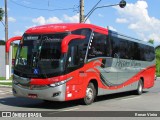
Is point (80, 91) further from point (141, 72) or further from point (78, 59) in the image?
point (141, 72)

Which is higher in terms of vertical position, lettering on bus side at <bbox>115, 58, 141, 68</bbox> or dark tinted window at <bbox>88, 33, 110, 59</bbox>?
dark tinted window at <bbox>88, 33, 110, 59</bbox>

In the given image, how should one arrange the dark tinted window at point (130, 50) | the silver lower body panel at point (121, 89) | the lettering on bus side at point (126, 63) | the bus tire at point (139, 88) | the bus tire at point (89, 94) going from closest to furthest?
the bus tire at point (89, 94), the silver lower body panel at point (121, 89), the dark tinted window at point (130, 50), the lettering on bus side at point (126, 63), the bus tire at point (139, 88)

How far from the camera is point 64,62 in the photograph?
41.7 feet

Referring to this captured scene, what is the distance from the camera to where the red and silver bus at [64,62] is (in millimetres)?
12711

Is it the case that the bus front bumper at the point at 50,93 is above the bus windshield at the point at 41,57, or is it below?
below

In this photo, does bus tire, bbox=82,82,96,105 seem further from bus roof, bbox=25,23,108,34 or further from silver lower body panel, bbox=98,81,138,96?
bus roof, bbox=25,23,108,34

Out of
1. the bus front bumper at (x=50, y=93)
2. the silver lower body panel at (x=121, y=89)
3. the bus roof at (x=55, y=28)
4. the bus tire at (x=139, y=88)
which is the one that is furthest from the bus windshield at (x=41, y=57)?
the bus tire at (x=139, y=88)

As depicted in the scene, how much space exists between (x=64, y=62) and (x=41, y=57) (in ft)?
2.93

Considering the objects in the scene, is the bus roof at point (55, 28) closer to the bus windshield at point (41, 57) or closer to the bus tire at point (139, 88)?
the bus windshield at point (41, 57)

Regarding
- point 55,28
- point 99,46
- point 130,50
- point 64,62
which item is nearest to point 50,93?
point 64,62

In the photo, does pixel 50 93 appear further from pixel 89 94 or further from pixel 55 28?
pixel 55 28

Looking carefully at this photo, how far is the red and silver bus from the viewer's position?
41.7ft

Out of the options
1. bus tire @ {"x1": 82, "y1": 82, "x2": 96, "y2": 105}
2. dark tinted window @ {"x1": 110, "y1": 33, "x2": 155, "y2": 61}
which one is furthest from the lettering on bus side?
bus tire @ {"x1": 82, "y1": 82, "x2": 96, "y2": 105}

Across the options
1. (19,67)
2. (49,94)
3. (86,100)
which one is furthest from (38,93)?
(86,100)
